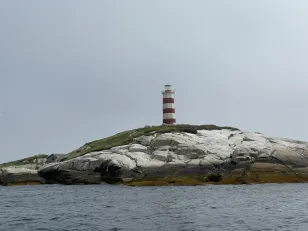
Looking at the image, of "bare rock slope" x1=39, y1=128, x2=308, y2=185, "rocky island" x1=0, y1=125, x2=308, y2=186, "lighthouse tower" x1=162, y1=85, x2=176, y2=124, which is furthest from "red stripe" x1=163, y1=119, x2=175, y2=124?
"bare rock slope" x1=39, y1=128, x2=308, y2=185

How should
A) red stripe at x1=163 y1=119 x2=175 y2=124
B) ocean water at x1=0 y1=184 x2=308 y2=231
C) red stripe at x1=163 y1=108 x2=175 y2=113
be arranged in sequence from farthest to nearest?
red stripe at x1=163 y1=108 x2=175 y2=113 < red stripe at x1=163 y1=119 x2=175 y2=124 < ocean water at x1=0 y1=184 x2=308 y2=231

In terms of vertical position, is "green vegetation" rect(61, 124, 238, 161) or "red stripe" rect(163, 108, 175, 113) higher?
"red stripe" rect(163, 108, 175, 113)

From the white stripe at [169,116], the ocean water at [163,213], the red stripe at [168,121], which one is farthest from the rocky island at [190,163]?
the white stripe at [169,116]

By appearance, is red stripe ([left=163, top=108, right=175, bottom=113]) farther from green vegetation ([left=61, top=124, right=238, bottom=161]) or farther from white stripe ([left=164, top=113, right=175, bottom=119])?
green vegetation ([left=61, top=124, right=238, bottom=161])

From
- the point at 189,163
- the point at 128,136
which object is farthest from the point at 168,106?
the point at 189,163

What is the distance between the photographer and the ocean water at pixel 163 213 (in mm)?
30594

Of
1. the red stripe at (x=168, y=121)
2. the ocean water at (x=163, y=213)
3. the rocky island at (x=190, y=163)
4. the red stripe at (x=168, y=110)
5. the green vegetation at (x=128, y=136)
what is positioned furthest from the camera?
the red stripe at (x=168, y=110)

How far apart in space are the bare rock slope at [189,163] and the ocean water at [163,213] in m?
19.3

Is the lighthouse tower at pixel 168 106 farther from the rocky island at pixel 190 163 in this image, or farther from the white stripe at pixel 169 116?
the rocky island at pixel 190 163

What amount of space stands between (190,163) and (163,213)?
3661 cm

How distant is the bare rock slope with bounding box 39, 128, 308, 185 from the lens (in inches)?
2817

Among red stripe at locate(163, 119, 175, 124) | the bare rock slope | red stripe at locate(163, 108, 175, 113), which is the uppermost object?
red stripe at locate(163, 108, 175, 113)

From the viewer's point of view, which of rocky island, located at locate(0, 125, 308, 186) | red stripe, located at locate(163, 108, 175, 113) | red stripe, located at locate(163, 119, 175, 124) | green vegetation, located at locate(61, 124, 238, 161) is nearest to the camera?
rocky island, located at locate(0, 125, 308, 186)

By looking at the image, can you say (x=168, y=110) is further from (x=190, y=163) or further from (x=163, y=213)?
(x=163, y=213)
